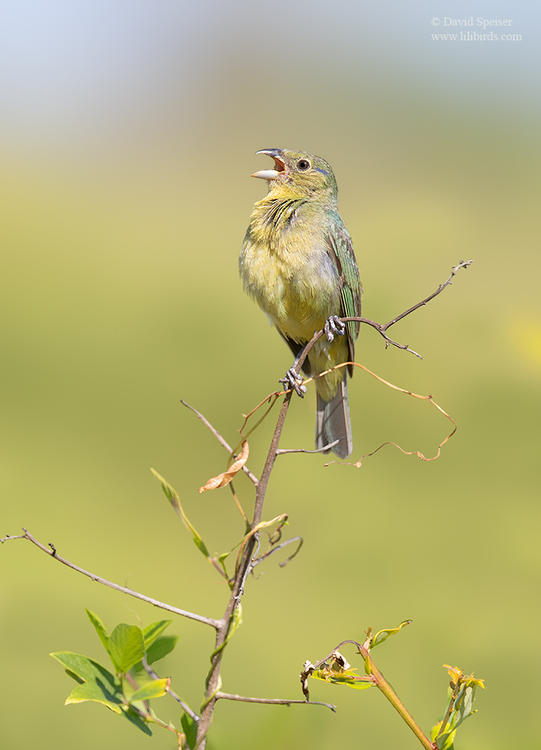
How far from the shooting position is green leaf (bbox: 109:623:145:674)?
53 cm

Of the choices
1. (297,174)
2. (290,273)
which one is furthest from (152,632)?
(297,174)

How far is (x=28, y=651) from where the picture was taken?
2.10 meters

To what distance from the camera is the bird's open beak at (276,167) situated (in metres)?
1.98

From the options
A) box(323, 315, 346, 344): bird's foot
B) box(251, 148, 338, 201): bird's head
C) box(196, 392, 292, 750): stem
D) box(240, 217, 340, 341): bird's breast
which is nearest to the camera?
box(196, 392, 292, 750): stem

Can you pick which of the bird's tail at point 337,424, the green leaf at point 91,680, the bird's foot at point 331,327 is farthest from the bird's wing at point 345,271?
the green leaf at point 91,680

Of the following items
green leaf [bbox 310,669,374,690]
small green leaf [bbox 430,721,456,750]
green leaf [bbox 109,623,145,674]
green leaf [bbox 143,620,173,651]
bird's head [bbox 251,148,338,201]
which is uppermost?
bird's head [bbox 251,148,338,201]

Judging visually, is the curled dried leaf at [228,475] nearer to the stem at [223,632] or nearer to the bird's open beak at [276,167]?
the stem at [223,632]

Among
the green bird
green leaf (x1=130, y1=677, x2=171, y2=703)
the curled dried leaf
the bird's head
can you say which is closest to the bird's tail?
the green bird

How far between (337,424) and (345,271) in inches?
15.2

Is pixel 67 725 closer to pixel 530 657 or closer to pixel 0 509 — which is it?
pixel 0 509

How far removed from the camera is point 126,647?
53 cm

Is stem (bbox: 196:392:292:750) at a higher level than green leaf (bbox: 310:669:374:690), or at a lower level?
higher

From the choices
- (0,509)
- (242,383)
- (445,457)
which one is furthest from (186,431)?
(445,457)

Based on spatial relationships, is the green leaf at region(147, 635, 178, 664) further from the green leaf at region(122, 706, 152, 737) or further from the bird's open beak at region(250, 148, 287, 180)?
the bird's open beak at region(250, 148, 287, 180)
